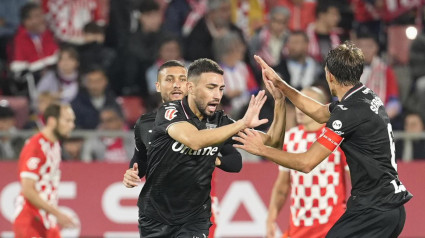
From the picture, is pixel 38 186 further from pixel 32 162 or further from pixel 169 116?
pixel 169 116

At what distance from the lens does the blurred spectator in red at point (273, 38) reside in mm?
14531

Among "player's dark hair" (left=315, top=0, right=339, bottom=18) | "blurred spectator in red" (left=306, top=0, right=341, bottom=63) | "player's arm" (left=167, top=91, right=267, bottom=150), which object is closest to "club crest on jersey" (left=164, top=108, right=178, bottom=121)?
"player's arm" (left=167, top=91, right=267, bottom=150)

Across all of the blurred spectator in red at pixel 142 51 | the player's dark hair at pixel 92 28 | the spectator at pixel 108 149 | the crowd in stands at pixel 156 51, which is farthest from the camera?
the player's dark hair at pixel 92 28

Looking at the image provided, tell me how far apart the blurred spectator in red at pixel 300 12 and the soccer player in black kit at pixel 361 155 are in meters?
7.74

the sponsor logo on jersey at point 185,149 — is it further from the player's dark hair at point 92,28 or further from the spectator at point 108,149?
the player's dark hair at point 92,28

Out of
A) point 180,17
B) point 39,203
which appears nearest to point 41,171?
point 39,203

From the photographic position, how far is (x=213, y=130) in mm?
7422

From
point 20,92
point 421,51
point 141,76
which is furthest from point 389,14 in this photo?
point 20,92

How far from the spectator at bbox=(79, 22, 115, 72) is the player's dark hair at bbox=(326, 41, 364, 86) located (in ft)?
23.4

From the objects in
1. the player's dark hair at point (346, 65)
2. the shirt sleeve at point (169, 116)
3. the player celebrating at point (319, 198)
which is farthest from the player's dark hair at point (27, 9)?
the player's dark hair at point (346, 65)

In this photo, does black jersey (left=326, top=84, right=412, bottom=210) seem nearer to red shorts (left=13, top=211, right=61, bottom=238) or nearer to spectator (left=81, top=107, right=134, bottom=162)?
red shorts (left=13, top=211, right=61, bottom=238)

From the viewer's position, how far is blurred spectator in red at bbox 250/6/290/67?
47.7 feet

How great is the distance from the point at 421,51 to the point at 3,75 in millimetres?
6357

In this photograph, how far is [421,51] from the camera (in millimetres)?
14406
